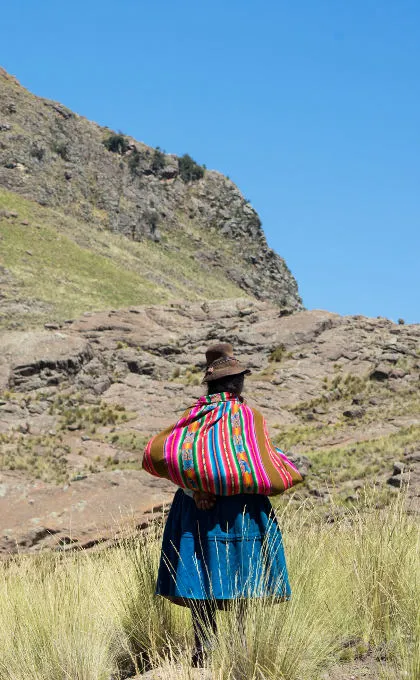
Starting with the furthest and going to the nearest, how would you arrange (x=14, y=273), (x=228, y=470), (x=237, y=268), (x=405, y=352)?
(x=237, y=268)
(x=14, y=273)
(x=405, y=352)
(x=228, y=470)

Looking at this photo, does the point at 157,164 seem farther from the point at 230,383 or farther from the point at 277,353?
the point at 230,383

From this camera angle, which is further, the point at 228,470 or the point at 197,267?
the point at 197,267

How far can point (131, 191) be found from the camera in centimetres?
7900

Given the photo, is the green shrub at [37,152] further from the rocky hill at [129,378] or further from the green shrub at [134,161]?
the green shrub at [134,161]

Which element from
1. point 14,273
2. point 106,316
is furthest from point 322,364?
point 14,273

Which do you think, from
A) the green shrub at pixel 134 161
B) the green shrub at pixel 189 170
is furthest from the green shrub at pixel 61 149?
the green shrub at pixel 189 170

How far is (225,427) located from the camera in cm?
387

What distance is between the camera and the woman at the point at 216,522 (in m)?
3.72

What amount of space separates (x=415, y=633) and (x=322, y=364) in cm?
2285

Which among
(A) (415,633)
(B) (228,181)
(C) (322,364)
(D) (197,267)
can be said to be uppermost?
(B) (228,181)

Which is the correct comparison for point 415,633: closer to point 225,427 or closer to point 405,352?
point 225,427

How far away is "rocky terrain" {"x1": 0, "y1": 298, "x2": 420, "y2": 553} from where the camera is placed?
462 inches

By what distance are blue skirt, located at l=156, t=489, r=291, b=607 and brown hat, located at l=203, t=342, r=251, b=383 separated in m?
0.71

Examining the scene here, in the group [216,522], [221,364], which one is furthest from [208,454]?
[221,364]
